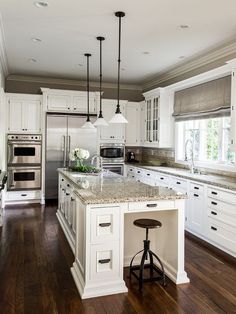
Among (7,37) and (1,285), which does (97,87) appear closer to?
(7,37)

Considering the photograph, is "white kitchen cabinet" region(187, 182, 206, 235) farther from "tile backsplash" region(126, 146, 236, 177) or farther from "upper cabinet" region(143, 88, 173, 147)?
"upper cabinet" region(143, 88, 173, 147)

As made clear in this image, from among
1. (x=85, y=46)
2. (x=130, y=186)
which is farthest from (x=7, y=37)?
(x=130, y=186)

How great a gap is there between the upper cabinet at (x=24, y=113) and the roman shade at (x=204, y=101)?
3.05 m

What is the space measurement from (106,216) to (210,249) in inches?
75.3

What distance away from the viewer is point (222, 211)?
12.0 feet

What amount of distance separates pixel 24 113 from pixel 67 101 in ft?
3.26

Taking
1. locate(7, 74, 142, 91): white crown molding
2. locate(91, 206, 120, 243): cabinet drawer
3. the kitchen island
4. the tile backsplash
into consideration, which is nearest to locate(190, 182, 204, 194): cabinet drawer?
the tile backsplash

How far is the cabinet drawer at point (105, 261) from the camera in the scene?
2623 millimetres

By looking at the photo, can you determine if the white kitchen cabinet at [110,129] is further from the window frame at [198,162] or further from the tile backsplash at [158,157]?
the window frame at [198,162]

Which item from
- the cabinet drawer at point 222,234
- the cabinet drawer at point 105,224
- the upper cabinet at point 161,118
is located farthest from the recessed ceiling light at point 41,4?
the cabinet drawer at point 222,234

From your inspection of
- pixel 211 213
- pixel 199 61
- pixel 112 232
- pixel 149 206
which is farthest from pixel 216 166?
pixel 112 232

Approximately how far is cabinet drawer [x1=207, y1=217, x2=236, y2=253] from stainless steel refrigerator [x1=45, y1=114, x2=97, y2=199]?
365 cm

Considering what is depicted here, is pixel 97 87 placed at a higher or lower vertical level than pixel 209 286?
→ higher

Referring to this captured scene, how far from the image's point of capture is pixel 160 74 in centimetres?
632
